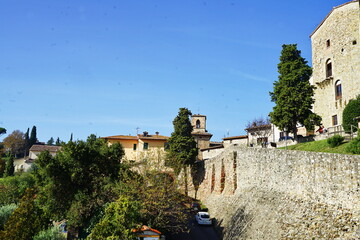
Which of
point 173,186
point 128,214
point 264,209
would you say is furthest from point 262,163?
point 128,214

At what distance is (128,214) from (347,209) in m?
10.5

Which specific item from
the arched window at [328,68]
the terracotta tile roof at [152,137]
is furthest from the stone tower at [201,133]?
the arched window at [328,68]

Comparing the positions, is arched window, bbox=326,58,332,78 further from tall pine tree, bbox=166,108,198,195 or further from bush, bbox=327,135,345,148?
tall pine tree, bbox=166,108,198,195

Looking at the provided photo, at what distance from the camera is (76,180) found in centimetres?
2773

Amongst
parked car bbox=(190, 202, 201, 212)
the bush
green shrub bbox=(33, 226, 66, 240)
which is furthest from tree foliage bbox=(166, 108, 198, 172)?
green shrub bbox=(33, 226, 66, 240)

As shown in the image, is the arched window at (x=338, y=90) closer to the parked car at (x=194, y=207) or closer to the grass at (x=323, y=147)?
the grass at (x=323, y=147)

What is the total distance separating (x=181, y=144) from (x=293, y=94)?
15.6 m

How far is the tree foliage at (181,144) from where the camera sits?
4134cm

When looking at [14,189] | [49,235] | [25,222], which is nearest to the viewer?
[49,235]

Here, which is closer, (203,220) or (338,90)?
(203,220)

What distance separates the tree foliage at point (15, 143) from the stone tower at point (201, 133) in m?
67.1

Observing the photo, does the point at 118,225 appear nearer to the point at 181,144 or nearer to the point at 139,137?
the point at 181,144

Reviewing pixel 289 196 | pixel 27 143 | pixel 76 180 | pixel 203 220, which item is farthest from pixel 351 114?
pixel 27 143

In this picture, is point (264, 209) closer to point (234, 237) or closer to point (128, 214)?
point (234, 237)
